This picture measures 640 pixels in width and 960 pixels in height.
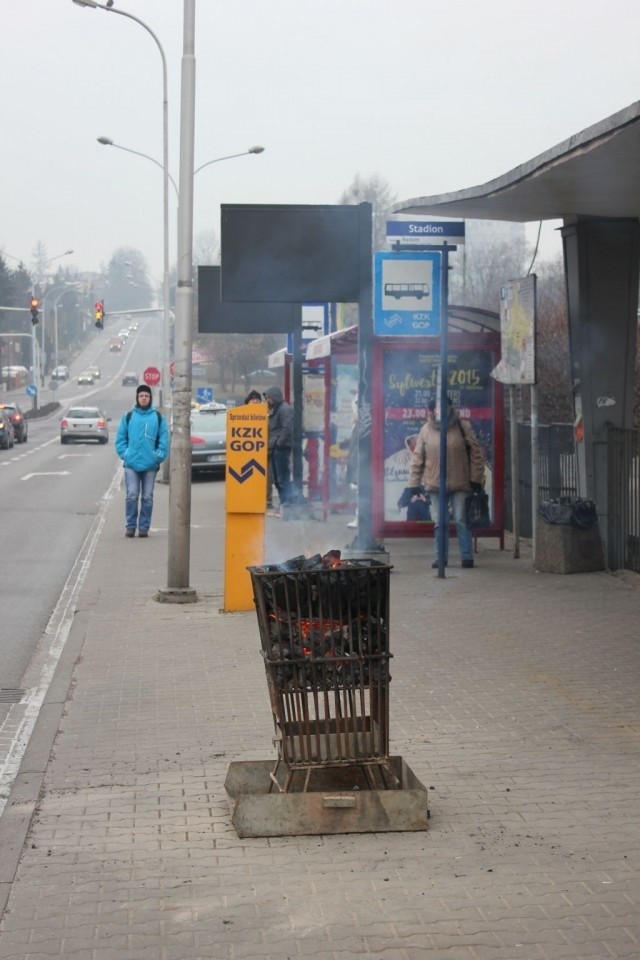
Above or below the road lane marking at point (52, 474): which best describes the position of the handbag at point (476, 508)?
above

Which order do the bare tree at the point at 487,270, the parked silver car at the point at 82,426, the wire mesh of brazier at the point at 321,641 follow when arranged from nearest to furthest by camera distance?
1. the wire mesh of brazier at the point at 321,641
2. the bare tree at the point at 487,270
3. the parked silver car at the point at 82,426

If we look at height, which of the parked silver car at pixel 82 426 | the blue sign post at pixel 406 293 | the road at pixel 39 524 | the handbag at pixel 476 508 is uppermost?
the blue sign post at pixel 406 293

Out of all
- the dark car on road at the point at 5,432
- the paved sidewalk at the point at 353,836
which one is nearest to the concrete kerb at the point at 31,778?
the paved sidewalk at the point at 353,836

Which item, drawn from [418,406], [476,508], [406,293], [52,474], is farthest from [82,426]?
[406,293]

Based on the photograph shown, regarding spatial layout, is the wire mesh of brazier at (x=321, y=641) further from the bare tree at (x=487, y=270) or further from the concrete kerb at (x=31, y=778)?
the bare tree at (x=487, y=270)

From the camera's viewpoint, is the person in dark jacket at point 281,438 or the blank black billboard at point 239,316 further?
the blank black billboard at point 239,316

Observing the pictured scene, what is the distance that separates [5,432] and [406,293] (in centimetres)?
3749

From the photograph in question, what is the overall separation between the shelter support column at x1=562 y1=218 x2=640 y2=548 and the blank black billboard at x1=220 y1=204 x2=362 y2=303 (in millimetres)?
2154

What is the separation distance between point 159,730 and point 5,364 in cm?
13496

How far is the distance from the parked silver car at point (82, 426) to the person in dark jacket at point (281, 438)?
3330 centimetres

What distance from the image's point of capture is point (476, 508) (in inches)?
528

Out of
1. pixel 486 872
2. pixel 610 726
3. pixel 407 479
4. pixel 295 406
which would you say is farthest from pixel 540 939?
pixel 295 406

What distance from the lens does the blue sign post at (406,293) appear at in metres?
12.6

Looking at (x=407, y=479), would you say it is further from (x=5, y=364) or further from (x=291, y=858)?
(x=5, y=364)
